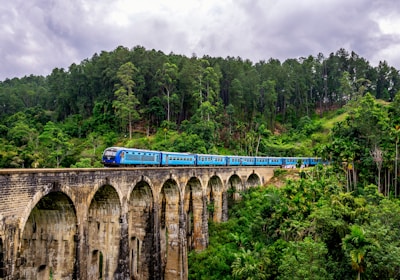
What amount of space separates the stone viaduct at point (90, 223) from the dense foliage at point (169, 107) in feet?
64.9

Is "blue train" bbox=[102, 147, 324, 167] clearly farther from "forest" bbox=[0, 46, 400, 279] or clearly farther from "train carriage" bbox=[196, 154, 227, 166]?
"forest" bbox=[0, 46, 400, 279]

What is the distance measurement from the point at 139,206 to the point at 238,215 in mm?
18076

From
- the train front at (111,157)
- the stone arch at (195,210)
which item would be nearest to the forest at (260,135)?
the stone arch at (195,210)

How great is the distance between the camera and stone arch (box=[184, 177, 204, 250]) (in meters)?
30.9

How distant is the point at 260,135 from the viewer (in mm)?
62625

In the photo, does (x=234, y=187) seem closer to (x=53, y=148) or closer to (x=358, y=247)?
(x=358, y=247)

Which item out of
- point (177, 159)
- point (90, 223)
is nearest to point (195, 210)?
point (177, 159)

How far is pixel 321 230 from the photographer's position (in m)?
20.4

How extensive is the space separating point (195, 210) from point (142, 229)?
9.82 meters

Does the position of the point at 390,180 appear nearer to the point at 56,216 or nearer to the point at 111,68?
the point at 56,216

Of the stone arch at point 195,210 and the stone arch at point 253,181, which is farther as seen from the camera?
the stone arch at point 253,181

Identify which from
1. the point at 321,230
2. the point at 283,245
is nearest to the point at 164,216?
the point at 283,245

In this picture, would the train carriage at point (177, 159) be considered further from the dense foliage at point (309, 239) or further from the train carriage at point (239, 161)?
the dense foliage at point (309, 239)

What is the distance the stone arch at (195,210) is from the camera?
30.9 metres
